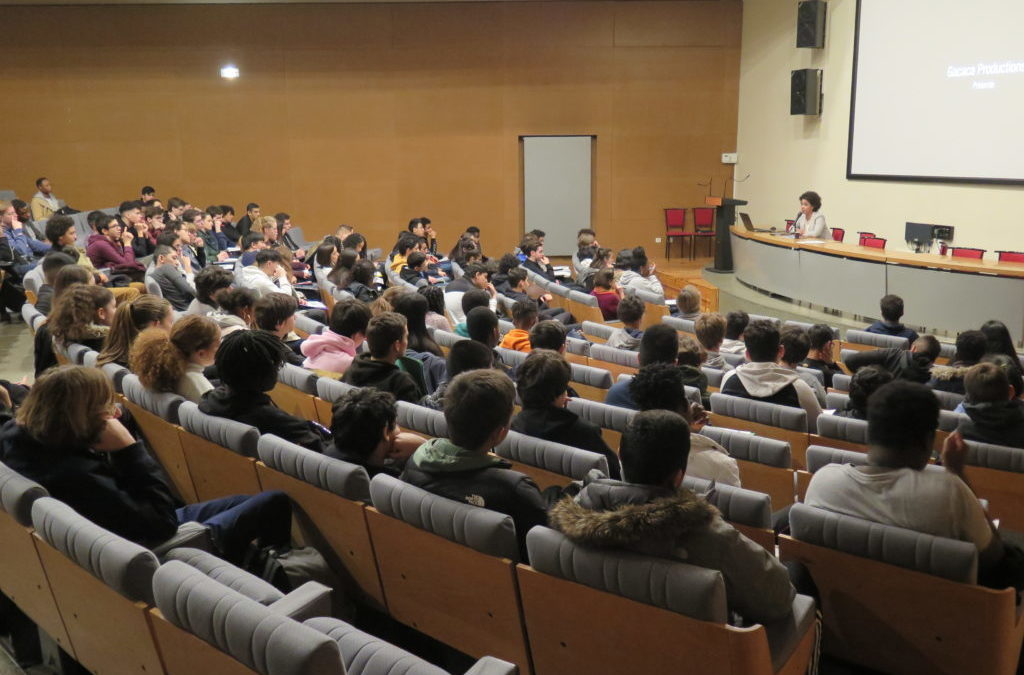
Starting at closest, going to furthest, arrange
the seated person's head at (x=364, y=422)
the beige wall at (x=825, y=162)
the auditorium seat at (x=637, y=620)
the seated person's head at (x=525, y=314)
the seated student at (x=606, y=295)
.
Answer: the auditorium seat at (x=637, y=620) → the seated person's head at (x=364, y=422) → the seated person's head at (x=525, y=314) → the seated student at (x=606, y=295) → the beige wall at (x=825, y=162)

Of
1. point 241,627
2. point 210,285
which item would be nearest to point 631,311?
point 210,285

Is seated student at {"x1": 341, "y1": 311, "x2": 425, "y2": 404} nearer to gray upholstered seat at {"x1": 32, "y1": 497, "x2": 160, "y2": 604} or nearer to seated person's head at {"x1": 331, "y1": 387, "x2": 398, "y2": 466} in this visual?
seated person's head at {"x1": 331, "y1": 387, "x2": 398, "y2": 466}

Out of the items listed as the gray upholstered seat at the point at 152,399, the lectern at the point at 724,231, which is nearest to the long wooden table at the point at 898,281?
the lectern at the point at 724,231

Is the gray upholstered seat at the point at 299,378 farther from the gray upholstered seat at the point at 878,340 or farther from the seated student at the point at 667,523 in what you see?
the gray upholstered seat at the point at 878,340

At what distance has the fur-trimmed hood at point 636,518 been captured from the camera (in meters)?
2.05

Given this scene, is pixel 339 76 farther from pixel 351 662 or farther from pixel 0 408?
pixel 351 662

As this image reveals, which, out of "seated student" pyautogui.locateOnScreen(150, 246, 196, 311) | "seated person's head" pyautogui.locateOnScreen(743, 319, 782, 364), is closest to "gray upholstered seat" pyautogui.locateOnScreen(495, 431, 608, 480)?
"seated person's head" pyautogui.locateOnScreen(743, 319, 782, 364)

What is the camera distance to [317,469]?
2770 millimetres

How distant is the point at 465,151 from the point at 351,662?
501 inches

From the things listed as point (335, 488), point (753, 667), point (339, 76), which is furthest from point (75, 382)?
point (339, 76)

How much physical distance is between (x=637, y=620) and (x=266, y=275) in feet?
19.7

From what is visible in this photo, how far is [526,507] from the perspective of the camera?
2557 millimetres

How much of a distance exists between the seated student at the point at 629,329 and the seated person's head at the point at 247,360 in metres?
3.13

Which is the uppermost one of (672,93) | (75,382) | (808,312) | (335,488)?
(672,93)
